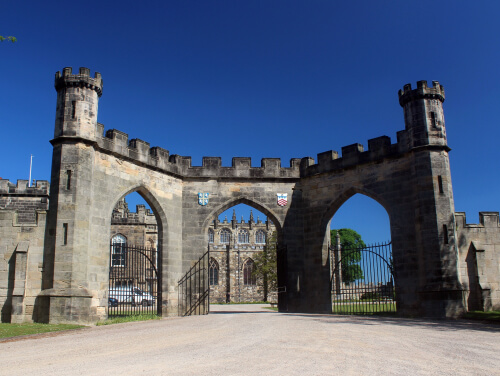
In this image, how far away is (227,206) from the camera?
19141 mm

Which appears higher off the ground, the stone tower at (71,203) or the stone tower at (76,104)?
the stone tower at (76,104)

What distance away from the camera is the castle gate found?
14.6m

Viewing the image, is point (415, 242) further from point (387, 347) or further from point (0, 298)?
point (0, 298)

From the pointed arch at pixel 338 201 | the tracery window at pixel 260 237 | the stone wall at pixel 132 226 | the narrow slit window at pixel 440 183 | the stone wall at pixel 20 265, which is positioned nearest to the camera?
the stone wall at pixel 20 265

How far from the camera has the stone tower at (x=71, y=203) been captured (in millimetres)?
13945

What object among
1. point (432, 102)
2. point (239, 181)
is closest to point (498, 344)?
point (432, 102)

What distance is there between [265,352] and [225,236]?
5878 cm

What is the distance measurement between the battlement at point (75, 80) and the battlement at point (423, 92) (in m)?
10.4

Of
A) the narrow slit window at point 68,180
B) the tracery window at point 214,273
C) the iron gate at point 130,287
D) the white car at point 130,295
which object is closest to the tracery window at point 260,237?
the tracery window at point 214,273

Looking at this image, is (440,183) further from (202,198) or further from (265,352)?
(265,352)

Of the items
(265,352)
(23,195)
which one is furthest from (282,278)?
(23,195)

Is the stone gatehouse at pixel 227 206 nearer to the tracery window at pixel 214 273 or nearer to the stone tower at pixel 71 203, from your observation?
the stone tower at pixel 71 203

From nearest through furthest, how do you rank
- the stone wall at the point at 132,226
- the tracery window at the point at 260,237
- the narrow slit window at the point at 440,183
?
the narrow slit window at the point at 440,183 → the stone wall at the point at 132,226 → the tracery window at the point at 260,237

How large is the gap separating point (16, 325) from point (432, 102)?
14.4 metres
